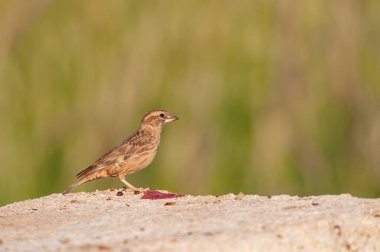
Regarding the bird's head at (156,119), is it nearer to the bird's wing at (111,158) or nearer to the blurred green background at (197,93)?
the bird's wing at (111,158)

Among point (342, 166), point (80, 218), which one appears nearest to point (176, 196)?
point (80, 218)

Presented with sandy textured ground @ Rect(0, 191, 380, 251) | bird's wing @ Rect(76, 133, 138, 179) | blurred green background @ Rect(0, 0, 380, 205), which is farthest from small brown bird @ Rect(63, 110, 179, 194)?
blurred green background @ Rect(0, 0, 380, 205)

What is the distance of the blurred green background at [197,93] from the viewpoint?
15.9m

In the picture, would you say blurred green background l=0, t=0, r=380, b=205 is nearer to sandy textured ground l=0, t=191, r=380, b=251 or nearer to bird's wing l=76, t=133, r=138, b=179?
bird's wing l=76, t=133, r=138, b=179

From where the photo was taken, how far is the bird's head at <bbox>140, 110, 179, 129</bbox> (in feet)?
37.2

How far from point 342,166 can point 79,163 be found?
3213mm

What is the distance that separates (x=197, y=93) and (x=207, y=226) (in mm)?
8605

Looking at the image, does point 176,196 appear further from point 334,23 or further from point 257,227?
point 334,23

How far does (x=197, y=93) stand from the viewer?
16.4 meters

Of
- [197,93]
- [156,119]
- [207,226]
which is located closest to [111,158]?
[156,119]

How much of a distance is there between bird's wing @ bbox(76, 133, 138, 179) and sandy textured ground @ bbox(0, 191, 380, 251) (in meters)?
1.66

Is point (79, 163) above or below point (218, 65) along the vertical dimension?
below

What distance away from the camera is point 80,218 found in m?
8.49

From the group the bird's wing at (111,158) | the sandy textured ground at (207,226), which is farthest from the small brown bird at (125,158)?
the sandy textured ground at (207,226)
